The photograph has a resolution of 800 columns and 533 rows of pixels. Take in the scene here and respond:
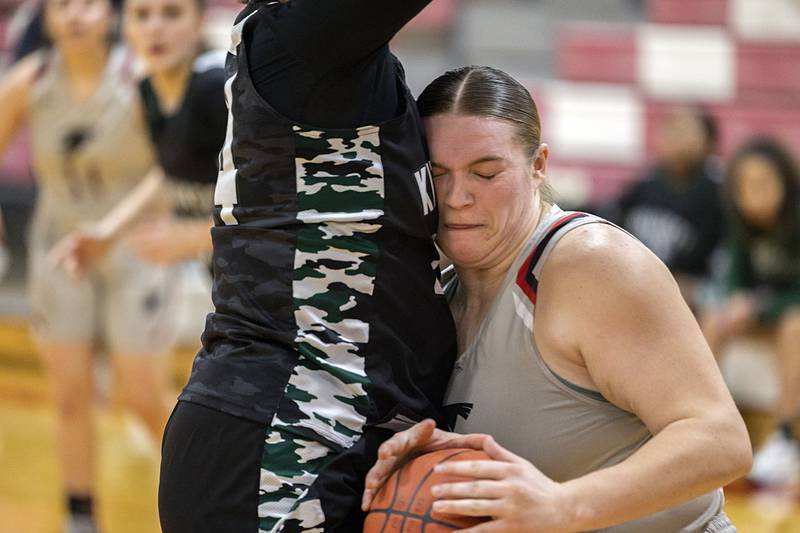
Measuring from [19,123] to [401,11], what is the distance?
3.40 meters

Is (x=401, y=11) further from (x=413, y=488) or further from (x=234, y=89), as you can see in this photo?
(x=413, y=488)

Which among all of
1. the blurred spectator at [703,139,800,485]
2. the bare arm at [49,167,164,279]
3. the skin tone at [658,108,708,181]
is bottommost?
the blurred spectator at [703,139,800,485]

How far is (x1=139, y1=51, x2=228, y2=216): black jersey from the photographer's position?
374cm

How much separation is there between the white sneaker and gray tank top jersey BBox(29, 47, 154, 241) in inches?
116

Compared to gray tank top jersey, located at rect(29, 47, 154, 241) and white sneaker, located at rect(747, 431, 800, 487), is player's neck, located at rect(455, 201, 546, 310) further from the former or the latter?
white sneaker, located at rect(747, 431, 800, 487)

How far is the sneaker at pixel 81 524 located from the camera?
4.50 m

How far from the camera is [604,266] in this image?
199cm

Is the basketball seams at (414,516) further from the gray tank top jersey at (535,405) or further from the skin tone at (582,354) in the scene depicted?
the gray tank top jersey at (535,405)

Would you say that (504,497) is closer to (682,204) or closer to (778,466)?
(778,466)

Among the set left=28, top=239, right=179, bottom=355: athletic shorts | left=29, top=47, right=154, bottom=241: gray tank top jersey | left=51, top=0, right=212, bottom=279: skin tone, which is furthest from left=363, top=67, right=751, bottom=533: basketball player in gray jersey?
left=29, top=47, right=154, bottom=241: gray tank top jersey

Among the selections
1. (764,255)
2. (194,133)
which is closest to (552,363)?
(194,133)

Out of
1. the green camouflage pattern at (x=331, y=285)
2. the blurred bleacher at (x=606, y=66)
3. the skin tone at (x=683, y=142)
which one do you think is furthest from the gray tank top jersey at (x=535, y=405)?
the blurred bleacher at (x=606, y=66)

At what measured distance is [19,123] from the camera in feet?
16.0

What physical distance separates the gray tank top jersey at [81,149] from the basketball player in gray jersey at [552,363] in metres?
2.82
